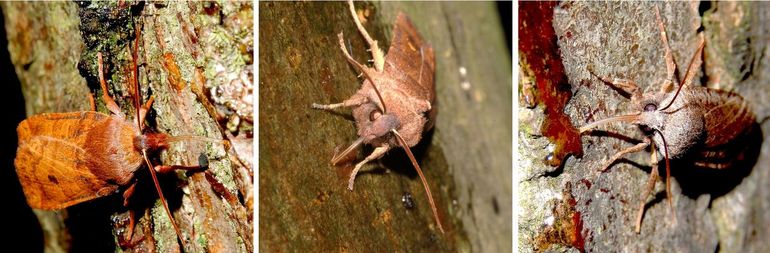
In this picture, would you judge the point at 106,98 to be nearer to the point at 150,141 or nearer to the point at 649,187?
the point at 150,141

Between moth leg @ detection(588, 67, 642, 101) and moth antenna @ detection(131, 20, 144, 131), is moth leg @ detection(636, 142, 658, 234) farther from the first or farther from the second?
moth antenna @ detection(131, 20, 144, 131)

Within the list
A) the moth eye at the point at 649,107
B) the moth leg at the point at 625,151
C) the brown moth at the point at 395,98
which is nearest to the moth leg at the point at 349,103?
the brown moth at the point at 395,98

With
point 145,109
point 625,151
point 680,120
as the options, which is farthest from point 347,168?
point 680,120

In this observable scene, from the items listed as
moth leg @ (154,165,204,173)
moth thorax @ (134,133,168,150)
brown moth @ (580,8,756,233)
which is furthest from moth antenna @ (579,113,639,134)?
moth thorax @ (134,133,168,150)

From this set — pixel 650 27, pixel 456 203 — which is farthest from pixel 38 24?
pixel 650 27

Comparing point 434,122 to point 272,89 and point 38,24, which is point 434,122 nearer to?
point 272,89

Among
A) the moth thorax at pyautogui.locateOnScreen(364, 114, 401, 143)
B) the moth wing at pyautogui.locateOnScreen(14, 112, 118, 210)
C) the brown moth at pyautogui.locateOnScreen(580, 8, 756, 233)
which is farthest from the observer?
the brown moth at pyautogui.locateOnScreen(580, 8, 756, 233)

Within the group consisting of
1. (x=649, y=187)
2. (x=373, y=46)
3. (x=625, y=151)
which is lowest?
(x=649, y=187)
